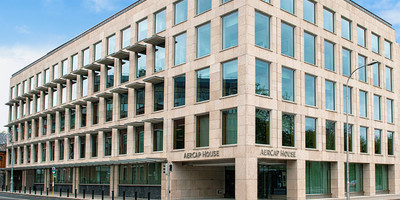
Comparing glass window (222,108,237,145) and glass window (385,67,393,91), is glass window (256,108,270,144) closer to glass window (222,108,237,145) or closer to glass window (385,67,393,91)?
glass window (222,108,237,145)

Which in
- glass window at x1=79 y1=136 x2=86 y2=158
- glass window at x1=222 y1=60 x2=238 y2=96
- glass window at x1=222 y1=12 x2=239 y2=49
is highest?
glass window at x1=222 y1=12 x2=239 y2=49

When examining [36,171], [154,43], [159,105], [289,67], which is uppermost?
[154,43]

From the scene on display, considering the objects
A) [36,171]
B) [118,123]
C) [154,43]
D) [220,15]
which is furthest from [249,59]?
[36,171]

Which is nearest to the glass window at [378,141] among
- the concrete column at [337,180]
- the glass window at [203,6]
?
the concrete column at [337,180]

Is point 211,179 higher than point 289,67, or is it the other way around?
point 289,67

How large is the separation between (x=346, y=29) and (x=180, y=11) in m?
16.9

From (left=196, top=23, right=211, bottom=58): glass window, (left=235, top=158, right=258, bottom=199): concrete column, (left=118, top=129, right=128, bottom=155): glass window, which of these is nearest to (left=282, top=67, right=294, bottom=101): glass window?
(left=196, top=23, right=211, bottom=58): glass window

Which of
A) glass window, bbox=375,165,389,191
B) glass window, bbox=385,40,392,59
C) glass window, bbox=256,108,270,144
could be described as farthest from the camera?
glass window, bbox=385,40,392,59

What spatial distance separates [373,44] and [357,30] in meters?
3.78

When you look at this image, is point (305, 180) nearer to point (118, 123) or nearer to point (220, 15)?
point (220, 15)

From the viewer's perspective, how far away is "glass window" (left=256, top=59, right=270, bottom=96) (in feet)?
113

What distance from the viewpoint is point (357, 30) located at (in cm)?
4722

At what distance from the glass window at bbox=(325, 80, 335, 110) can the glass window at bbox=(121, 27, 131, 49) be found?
1978 centimetres

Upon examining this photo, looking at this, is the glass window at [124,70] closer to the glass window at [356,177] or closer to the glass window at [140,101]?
the glass window at [140,101]
